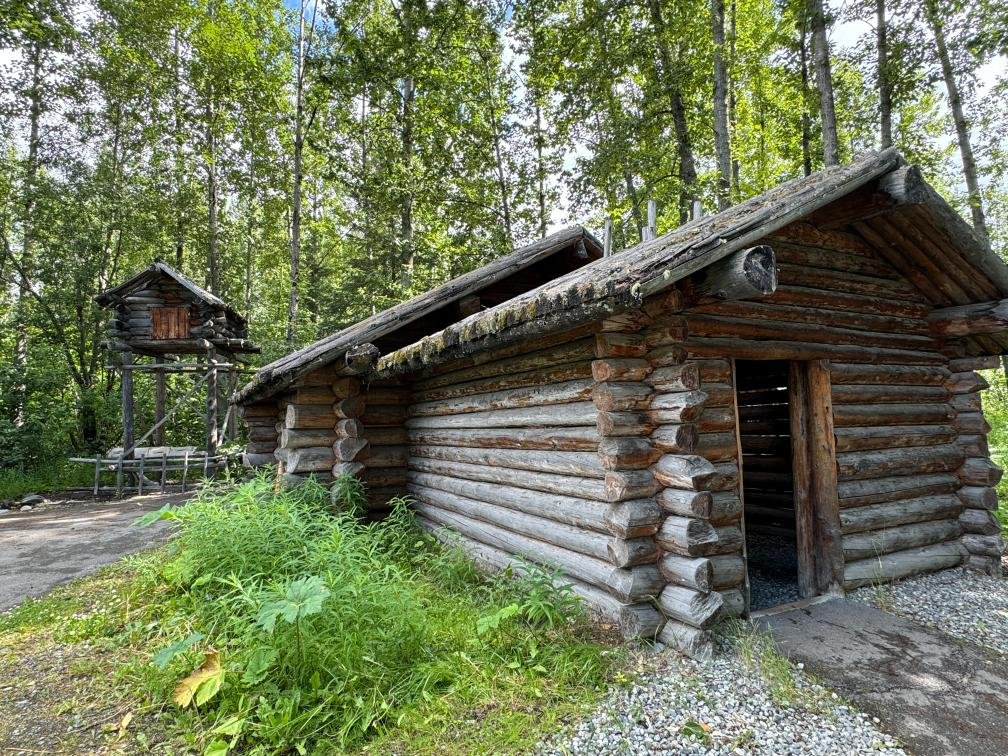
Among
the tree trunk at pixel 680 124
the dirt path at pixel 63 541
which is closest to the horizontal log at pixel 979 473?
the tree trunk at pixel 680 124

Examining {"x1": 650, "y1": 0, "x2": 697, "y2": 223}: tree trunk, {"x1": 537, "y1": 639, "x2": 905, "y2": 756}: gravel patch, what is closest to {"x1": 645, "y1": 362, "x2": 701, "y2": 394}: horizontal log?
{"x1": 537, "y1": 639, "x2": 905, "y2": 756}: gravel patch

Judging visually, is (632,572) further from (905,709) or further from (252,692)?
(252,692)

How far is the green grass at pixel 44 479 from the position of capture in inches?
496

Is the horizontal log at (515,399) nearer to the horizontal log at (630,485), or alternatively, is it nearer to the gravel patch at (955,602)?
the horizontal log at (630,485)

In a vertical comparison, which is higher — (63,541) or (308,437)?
(308,437)

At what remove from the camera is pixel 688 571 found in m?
3.55

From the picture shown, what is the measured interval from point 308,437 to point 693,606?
16.9ft

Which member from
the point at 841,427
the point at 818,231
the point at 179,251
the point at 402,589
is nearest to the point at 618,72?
the point at 818,231

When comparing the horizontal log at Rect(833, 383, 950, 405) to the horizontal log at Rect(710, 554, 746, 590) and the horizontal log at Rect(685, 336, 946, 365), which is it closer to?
the horizontal log at Rect(685, 336, 946, 365)

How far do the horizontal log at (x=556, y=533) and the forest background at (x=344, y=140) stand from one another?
9.74m

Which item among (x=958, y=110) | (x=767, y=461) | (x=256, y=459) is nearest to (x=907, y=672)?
(x=767, y=461)

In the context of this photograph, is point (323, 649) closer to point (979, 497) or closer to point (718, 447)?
point (718, 447)

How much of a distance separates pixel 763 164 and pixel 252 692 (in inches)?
772

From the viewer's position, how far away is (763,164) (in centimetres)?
1697
